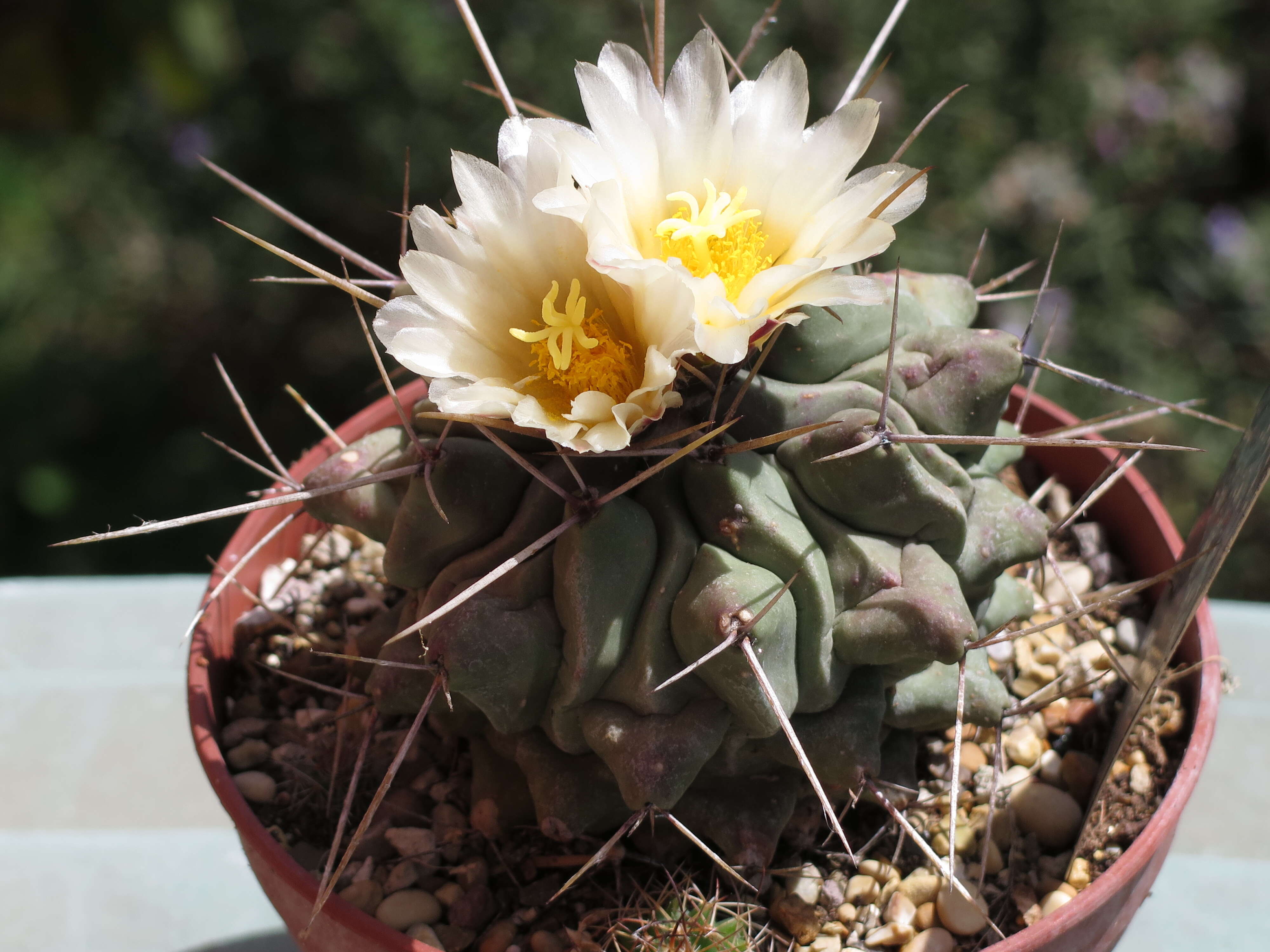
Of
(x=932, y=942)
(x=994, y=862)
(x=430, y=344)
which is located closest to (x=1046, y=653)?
(x=994, y=862)

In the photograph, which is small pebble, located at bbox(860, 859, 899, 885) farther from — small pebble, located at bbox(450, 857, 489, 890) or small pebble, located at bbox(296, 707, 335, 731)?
small pebble, located at bbox(296, 707, 335, 731)

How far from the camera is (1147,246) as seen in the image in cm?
246

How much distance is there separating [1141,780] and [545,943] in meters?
0.55

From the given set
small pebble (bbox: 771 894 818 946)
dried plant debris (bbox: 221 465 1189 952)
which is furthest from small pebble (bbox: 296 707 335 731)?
small pebble (bbox: 771 894 818 946)

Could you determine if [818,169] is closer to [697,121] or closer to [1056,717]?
[697,121]

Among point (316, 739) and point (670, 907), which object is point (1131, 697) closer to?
point (670, 907)

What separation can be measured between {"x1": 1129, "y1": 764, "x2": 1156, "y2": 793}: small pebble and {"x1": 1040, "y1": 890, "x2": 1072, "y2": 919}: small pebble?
13 cm

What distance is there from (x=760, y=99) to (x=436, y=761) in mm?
676

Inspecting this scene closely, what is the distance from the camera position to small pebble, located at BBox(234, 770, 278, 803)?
3.51ft

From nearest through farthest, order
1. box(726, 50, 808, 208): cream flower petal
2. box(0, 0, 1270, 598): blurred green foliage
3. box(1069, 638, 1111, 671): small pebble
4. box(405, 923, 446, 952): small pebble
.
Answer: box(726, 50, 808, 208): cream flower petal, box(405, 923, 446, 952): small pebble, box(1069, 638, 1111, 671): small pebble, box(0, 0, 1270, 598): blurred green foliage

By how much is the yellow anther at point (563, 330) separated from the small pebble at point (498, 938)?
487mm

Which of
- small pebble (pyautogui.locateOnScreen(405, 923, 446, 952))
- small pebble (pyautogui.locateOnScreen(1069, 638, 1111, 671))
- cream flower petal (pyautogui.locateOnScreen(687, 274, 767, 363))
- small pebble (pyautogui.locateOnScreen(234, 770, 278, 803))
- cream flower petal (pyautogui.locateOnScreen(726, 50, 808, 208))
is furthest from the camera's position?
small pebble (pyautogui.locateOnScreen(1069, 638, 1111, 671))

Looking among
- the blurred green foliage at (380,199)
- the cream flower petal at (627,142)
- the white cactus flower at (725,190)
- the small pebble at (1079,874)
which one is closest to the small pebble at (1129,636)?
the small pebble at (1079,874)

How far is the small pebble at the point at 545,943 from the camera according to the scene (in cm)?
96
